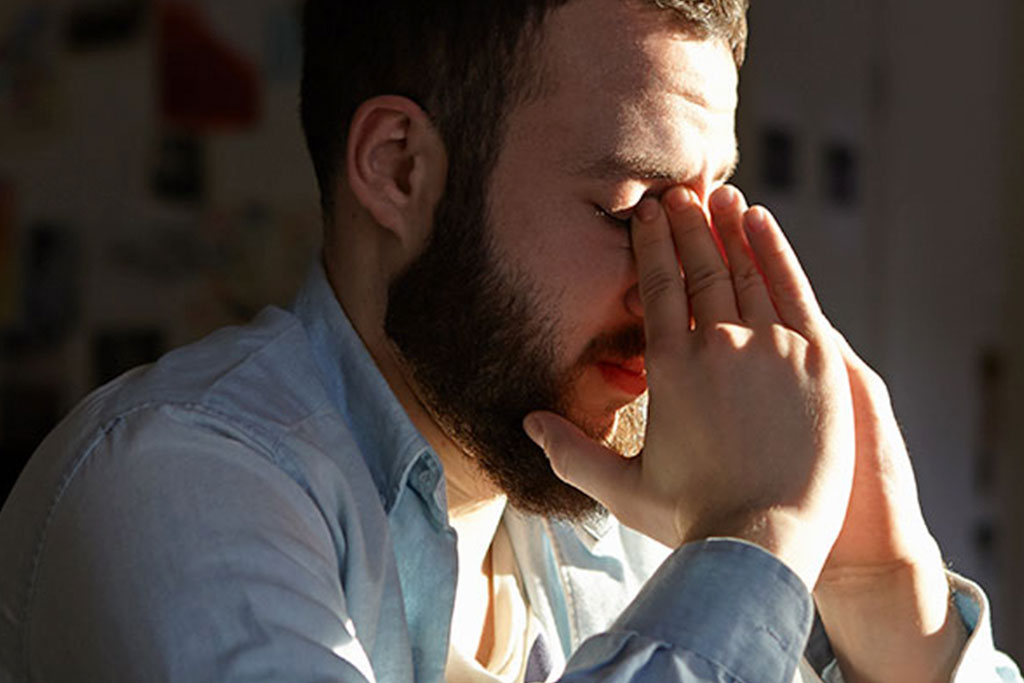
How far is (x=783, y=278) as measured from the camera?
39.7 inches

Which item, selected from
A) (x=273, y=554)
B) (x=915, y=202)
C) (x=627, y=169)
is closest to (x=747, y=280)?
(x=627, y=169)

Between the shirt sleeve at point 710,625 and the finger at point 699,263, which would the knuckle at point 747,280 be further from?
the shirt sleeve at point 710,625

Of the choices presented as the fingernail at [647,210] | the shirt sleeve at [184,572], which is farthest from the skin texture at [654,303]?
the shirt sleeve at [184,572]

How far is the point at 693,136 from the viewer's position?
41.8 inches

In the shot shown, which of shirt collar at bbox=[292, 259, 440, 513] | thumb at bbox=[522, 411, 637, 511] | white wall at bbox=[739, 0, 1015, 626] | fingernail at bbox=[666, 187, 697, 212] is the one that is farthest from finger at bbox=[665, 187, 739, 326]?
white wall at bbox=[739, 0, 1015, 626]

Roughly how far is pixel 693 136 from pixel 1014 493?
2557 mm

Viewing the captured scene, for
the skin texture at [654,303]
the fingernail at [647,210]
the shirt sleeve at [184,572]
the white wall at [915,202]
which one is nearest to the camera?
the shirt sleeve at [184,572]

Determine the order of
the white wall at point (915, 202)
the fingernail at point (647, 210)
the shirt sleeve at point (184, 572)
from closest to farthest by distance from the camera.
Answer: the shirt sleeve at point (184, 572)
the fingernail at point (647, 210)
the white wall at point (915, 202)

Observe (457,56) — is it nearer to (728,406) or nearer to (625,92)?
(625,92)

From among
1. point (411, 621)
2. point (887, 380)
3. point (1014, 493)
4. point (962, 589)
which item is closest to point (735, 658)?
→ point (411, 621)

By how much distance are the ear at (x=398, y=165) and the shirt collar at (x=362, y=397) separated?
0.27 feet

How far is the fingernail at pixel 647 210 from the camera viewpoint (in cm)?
104

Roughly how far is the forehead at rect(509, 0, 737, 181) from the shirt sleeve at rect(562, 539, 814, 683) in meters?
0.35

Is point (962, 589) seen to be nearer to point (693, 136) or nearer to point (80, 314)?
point (693, 136)
